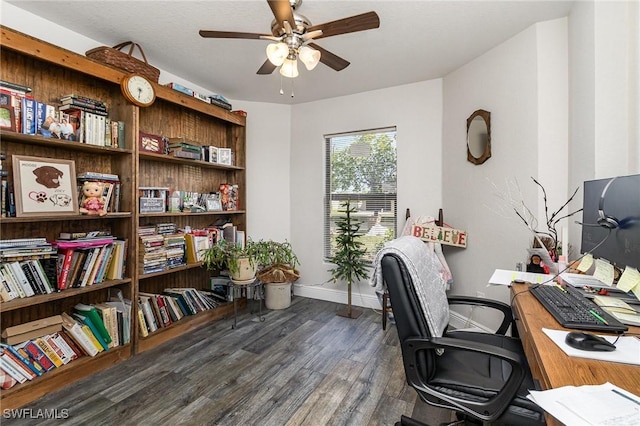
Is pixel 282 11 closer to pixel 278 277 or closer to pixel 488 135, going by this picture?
pixel 488 135

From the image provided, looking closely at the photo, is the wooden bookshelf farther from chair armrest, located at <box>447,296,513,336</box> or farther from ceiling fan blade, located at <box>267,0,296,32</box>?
chair armrest, located at <box>447,296,513,336</box>

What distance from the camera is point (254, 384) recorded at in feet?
6.66

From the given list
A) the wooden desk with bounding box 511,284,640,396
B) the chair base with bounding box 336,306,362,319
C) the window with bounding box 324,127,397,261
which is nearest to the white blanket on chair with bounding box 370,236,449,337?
the wooden desk with bounding box 511,284,640,396

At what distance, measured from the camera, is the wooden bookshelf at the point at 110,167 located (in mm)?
1911

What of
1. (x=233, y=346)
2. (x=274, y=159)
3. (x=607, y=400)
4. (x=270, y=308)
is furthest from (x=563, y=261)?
(x=274, y=159)

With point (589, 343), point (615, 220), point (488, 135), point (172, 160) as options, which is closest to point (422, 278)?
point (589, 343)

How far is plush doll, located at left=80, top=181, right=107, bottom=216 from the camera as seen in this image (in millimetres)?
2152

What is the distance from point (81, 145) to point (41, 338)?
1.31 m

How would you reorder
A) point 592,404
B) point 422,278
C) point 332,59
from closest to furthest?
point 592,404
point 422,278
point 332,59

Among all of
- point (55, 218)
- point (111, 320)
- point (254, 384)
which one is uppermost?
point (55, 218)

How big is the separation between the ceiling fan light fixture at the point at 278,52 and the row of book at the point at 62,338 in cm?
218

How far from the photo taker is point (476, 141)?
8.97 ft

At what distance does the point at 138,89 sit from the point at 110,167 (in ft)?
2.30

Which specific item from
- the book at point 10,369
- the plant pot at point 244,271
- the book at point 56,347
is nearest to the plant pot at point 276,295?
the plant pot at point 244,271
